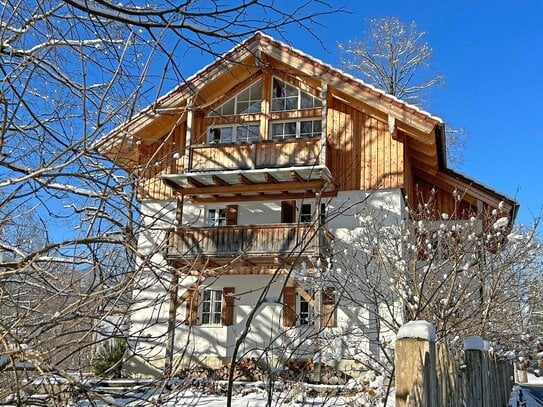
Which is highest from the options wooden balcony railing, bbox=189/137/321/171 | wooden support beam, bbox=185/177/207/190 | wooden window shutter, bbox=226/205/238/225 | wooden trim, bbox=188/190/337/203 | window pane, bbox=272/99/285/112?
window pane, bbox=272/99/285/112

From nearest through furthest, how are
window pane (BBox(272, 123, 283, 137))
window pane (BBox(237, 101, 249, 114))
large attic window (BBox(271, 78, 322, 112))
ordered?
large attic window (BBox(271, 78, 322, 112)) < window pane (BBox(272, 123, 283, 137)) < window pane (BBox(237, 101, 249, 114))

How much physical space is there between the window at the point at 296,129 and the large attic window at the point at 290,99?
531 millimetres

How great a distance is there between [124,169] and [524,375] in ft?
136

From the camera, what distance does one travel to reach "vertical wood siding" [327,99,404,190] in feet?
64.3

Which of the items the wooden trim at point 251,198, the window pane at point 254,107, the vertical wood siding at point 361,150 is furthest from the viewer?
the window pane at point 254,107

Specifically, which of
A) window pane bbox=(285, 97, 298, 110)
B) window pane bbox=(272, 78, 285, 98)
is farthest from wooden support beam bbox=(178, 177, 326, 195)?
window pane bbox=(272, 78, 285, 98)

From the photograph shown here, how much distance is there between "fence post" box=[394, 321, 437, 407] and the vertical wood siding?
632 inches

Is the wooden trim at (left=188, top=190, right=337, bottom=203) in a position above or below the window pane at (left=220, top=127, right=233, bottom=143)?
below

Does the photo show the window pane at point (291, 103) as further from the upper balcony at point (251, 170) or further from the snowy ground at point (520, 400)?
the snowy ground at point (520, 400)

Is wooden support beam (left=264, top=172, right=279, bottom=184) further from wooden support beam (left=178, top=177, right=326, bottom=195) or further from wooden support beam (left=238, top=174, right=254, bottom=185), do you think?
wooden support beam (left=238, top=174, right=254, bottom=185)

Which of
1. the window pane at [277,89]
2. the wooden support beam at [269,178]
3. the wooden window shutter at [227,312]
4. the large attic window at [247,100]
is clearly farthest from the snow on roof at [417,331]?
the large attic window at [247,100]

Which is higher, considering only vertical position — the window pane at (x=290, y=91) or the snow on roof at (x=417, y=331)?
the window pane at (x=290, y=91)

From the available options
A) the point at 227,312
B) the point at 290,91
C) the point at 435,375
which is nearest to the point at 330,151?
the point at 290,91

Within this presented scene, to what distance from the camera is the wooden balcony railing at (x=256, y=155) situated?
18.8 metres
